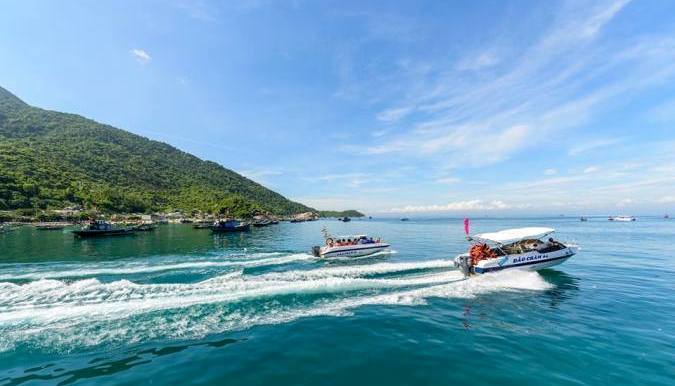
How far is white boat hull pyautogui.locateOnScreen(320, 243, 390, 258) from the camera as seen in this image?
38.4 m

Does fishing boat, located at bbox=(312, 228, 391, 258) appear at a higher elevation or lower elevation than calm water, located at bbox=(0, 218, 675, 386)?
higher

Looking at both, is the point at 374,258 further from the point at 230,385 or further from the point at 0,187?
the point at 0,187

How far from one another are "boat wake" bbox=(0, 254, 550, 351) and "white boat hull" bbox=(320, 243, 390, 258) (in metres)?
9.31

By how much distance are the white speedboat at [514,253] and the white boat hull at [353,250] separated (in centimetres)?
1465

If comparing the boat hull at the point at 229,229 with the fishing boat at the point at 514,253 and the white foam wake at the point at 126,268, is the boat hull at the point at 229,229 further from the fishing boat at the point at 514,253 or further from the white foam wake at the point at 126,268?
the fishing boat at the point at 514,253

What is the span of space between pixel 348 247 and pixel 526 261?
20.4 meters

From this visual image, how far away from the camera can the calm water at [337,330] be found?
418 inches

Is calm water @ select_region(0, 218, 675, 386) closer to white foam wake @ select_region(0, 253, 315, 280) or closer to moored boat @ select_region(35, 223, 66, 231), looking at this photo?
white foam wake @ select_region(0, 253, 315, 280)

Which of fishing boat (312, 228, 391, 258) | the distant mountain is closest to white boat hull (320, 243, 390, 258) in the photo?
fishing boat (312, 228, 391, 258)

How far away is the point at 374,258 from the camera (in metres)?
38.7

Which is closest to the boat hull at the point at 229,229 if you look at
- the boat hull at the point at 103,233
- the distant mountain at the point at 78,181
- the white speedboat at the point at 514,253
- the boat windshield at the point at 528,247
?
the boat hull at the point at 103,233

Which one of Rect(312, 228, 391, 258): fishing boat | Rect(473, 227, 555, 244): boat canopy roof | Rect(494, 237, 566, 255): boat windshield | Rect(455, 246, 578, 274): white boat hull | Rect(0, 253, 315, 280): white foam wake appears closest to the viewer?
Rect(455, 246, 578, 274): white boat hull

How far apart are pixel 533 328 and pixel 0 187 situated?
533 ft

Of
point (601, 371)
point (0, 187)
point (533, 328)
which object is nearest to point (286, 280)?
point (533, 328)
